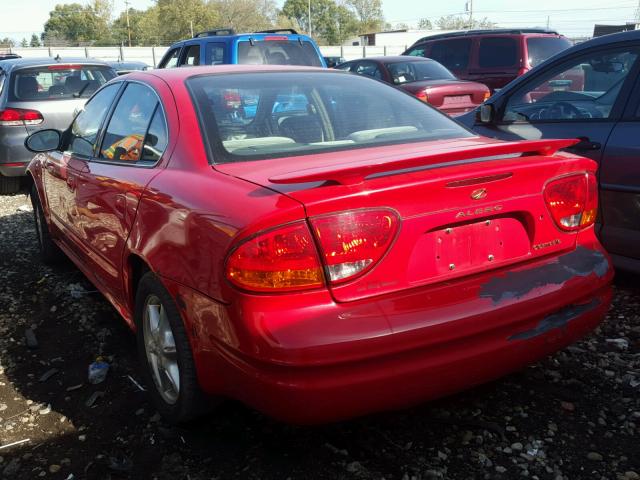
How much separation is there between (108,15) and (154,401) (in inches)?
3624

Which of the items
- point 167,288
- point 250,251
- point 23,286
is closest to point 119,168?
point 167,288

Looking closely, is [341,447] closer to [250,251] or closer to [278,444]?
[278,444]

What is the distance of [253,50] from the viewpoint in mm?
9367

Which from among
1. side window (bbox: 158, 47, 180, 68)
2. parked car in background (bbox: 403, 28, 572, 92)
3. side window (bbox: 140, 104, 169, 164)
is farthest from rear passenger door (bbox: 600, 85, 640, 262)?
side window (bbox: 158, 47, 180, 68)

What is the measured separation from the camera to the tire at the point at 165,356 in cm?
254

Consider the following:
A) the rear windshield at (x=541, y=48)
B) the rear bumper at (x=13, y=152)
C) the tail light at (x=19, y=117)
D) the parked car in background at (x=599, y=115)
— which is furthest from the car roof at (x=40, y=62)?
the rear windshield at (x=541, y=48)

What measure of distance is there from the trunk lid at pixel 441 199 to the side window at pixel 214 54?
23.9 feet

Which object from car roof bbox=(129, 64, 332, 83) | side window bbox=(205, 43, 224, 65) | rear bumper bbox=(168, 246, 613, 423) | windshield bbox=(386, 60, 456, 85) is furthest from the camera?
windshield bbox=(386, 60, 456, 85)

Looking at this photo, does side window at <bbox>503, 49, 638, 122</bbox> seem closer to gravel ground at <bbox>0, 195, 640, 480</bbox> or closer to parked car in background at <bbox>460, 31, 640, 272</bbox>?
parked car in background at <bbox>460, 31, 640, 272</bbox>

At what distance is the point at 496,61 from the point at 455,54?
3.63ft

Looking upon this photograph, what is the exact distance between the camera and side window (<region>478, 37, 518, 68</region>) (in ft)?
38.2

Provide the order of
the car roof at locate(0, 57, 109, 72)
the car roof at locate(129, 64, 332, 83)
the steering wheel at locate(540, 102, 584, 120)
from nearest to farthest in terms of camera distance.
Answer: the car roof at locate(129, 64, 332, 83), the steering wheel at locate(540, 102, 584, 120), the car roof at locate(0, 57, 109, 72)

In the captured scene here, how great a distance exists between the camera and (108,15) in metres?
85.2

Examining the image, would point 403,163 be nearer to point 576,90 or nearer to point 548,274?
point 548,274
